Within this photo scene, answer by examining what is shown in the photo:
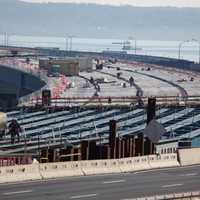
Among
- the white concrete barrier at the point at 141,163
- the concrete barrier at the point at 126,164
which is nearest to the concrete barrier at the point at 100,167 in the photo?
the concrete barrier at the point at 126,164

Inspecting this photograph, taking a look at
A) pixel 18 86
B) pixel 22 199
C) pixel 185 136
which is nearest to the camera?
pixel 22 199

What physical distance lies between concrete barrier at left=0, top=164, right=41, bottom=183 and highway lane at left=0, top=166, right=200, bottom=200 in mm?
535

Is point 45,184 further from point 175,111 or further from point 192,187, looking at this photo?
point 175,111

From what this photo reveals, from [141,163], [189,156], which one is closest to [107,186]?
[141,163]

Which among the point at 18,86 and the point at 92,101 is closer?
the point at 92,101

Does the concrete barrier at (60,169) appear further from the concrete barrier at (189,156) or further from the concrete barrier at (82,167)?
the concrete barrier at (189,156)

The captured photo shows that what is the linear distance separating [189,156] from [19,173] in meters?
11.5

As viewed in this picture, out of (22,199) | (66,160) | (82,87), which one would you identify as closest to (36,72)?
(82,87)

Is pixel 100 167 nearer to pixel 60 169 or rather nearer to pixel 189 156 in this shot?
pixel 60 169

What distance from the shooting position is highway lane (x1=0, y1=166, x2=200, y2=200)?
27372 mm

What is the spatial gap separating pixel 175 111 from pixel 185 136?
646 inches

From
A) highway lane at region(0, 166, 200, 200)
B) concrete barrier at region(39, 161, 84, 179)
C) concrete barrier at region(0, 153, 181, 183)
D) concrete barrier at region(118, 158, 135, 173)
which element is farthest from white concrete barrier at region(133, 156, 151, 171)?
concrete barrier at region(39, 161, 84, 179)

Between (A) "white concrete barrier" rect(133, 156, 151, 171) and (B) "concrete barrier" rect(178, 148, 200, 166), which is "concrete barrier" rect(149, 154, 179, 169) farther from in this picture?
(B) "concrete barrier" rect(178, 148, 200, 166)

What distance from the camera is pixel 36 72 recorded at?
448ft
